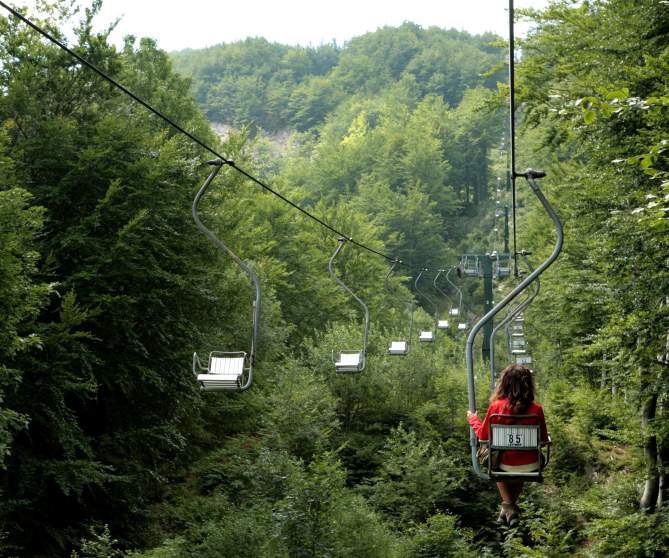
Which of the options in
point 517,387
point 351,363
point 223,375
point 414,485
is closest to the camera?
point 517,387

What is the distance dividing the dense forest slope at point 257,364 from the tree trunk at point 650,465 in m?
0.06

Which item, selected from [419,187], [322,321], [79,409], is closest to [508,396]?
[79,409]

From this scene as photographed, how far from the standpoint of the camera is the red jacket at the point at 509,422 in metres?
8.64

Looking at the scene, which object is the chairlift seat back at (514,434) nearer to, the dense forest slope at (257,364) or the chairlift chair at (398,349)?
the dense forest slope at (257,364)

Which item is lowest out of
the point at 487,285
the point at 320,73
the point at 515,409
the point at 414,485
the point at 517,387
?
the point at 414,485

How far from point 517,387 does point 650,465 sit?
450 inches

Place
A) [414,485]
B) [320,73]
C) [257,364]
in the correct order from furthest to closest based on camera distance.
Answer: [320,73]
[257,364]
[414,485]

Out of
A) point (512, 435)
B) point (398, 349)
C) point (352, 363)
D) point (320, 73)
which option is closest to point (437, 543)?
point (352, 363)

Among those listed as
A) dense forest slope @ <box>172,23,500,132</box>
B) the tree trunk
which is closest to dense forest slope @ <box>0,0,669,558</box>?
the tree trunk

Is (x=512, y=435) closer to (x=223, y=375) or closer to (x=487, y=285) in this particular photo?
(x=223, y=375)

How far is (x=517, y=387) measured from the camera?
8492 millimetres

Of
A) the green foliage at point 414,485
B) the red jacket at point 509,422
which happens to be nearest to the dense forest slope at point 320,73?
the green foliage at point 414,485

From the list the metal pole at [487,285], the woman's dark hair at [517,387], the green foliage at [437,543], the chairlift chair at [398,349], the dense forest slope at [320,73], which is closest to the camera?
the woman's dark hair at [517,387]

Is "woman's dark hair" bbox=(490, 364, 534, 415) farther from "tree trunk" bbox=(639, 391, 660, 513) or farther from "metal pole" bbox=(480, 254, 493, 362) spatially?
"metal pole" bbox=(480, 254, 493, 362)
